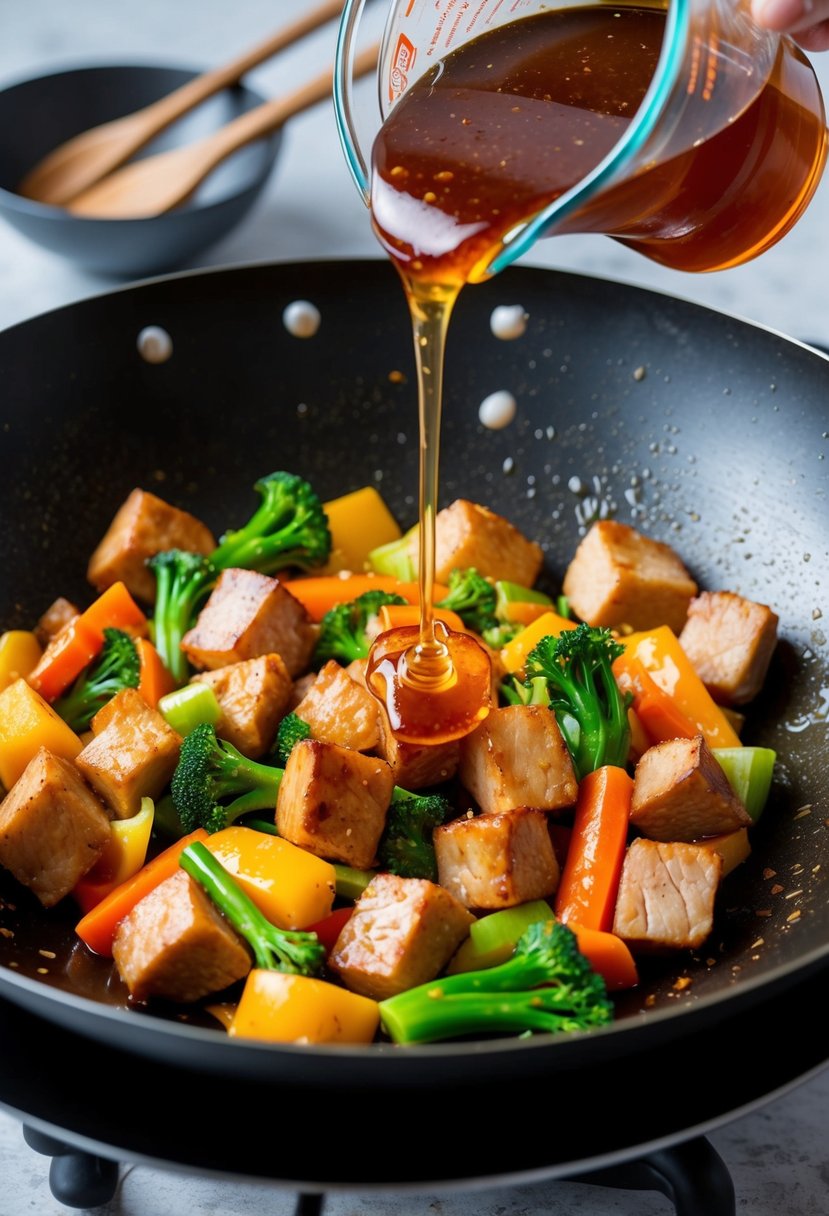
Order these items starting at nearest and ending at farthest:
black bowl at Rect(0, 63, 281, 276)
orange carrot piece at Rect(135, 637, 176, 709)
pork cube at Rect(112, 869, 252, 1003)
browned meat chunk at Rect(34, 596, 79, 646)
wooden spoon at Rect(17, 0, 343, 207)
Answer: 1. pork cube at Rect(112, 869, 252, 1003)
2. orange carrot piece at Rect(135, 637, 176, 709)
3. browned meat chunk at Rect(34, 596, 79, 646)
4. black bowl at Rect(0, 63, 281, 276)
5. wooden spoon at Rect(17, 0, 343, 207)

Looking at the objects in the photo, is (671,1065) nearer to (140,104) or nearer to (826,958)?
(826,958)

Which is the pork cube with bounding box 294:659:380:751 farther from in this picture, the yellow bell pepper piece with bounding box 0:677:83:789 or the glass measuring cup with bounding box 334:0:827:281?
the glass measuring cup with bounding box 334:0:827:281

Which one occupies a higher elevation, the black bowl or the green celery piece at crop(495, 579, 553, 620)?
the black bowl

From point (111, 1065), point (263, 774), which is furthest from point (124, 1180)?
point (263, 774)

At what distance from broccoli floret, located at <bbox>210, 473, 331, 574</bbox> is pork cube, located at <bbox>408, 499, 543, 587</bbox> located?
0.71 ft

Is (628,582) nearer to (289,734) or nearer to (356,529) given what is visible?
(356,529)

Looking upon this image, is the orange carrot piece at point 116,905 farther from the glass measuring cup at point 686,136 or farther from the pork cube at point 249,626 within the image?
the glass measuring cup at point 686,136

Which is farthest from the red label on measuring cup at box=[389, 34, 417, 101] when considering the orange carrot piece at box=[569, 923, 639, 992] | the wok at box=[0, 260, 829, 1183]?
the orange carrot piece at box=[569, 923, 639, 992]

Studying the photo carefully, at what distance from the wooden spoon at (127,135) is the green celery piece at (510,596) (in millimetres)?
1777

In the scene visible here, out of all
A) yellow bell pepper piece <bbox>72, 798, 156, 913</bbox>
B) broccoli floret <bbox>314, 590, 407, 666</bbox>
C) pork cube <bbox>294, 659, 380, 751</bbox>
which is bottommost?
yellow bell pepper piece <bbox>72, 798, 156, 913</bbox>

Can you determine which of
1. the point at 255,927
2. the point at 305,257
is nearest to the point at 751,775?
the point at 255,927

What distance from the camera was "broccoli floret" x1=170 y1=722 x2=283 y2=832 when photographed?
216 cm

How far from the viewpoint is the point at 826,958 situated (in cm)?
166

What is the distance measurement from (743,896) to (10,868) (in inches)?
49.7
